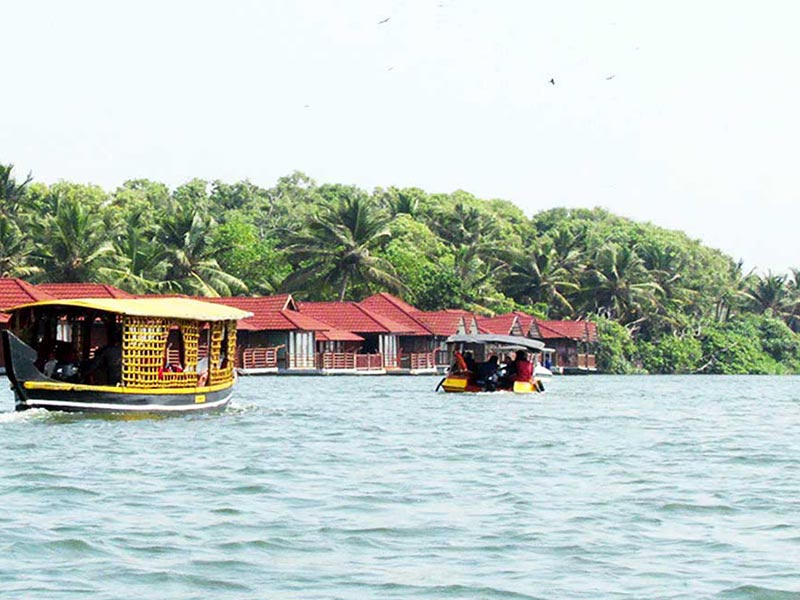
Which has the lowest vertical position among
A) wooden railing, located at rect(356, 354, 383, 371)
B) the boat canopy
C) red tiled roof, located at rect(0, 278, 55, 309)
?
wooden railing, located at rect(356, 354, 383, 371)

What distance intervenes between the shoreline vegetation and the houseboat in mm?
31362

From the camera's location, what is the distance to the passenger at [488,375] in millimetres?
39812

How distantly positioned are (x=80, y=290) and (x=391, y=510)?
4279cm

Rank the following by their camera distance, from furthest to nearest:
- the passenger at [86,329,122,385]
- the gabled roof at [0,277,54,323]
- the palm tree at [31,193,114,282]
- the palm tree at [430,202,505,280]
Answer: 1. the palm tree at [430,202,505,280]
2. the palm tree at [31,193,114,282]
3. the gabled roof at [0,277,54,323]
4. the passenger at [86,329,122,385]

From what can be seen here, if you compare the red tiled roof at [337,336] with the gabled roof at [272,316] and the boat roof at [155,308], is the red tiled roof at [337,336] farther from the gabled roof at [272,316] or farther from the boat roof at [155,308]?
the boat roof at [155,308]

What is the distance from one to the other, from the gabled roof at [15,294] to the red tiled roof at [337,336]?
1400 centimetres

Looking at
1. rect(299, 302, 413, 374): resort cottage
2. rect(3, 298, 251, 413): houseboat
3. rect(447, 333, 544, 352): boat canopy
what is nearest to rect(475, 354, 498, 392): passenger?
rect(447, 333, 544, 352): boat canopy

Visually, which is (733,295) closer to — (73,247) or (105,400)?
(73,247)

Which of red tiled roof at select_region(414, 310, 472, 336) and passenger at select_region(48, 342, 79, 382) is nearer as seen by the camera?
passenger at select_region(48, 342, 79, 382)

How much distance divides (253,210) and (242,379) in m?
50.5

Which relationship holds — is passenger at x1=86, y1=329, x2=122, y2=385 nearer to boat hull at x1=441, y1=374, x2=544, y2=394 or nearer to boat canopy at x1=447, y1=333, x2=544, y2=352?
boat hull at x1=441, y1=374, x2=544, y2=394

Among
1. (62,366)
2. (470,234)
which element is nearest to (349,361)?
(470,234)

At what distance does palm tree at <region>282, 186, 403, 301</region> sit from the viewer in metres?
69.2

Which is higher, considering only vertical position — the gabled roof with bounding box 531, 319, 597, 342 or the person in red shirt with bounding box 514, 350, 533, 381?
the gabled roof with bounding box 531, 319, 597, 342
